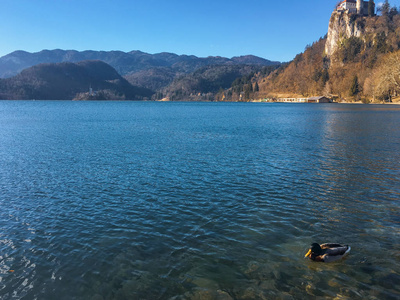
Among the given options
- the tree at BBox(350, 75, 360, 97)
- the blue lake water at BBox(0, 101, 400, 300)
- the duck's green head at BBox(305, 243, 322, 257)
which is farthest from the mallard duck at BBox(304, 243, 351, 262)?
the tree at BBox(350, 75, 360, 97)

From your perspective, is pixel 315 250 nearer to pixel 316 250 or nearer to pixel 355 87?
pixel 316 250

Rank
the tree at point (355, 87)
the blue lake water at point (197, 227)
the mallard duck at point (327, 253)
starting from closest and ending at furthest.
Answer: the blue lake water at point (197, 227)
the mallard duck at point (327, 253)
the tree at point (355, 87)

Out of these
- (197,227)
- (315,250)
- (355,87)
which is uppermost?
(355,87)

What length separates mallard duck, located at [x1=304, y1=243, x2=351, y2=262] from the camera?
11406 mm

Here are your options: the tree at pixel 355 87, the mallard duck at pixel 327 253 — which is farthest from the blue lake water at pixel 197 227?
the tree at pixel 355 87

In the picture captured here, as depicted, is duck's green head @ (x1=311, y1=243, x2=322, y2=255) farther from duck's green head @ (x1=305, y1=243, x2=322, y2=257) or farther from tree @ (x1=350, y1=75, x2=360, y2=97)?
tree @ (x1=350, y1=75, x2=360, y2=97)

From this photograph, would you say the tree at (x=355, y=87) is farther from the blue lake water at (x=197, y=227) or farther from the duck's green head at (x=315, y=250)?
the duck's green head at (x=315, y=250)

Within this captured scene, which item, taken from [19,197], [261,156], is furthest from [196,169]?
[19,197]

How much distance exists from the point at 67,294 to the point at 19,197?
41.5 ft

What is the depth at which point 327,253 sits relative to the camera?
11438 millimetres

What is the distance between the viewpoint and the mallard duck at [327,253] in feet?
37.4

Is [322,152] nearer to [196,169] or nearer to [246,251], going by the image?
[196,169]

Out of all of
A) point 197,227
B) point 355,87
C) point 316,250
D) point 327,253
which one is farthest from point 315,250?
point 355,87

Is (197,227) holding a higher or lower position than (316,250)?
lower
